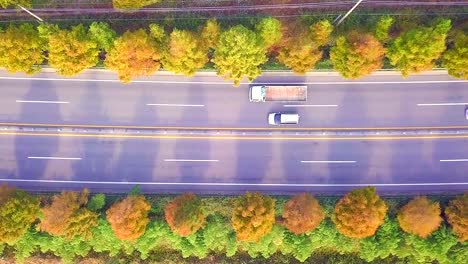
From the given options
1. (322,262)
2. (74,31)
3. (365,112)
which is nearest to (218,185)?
(322,262)

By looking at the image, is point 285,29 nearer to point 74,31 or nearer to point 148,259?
point 74,31

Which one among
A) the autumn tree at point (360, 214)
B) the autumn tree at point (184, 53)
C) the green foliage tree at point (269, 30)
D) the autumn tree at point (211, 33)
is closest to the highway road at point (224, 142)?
the autumn tree at point (184, 53)

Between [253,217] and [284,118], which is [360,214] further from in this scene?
[284,118]

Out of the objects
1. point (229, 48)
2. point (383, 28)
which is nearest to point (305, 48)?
point (229, 48)

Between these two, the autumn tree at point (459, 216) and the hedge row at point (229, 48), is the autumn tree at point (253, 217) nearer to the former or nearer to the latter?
the hedge row at point (229, 48)

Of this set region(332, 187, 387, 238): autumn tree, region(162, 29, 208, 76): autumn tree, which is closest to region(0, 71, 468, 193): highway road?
region(162, 29, 208, 76): autumn tree

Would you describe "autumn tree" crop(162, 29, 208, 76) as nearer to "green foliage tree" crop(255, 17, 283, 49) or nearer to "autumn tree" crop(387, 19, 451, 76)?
"green foliage tree" crop(255, 17, 283, 49)

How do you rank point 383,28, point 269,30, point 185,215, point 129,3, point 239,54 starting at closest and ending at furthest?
point 239,54 → point 185,215 → point 269,30 → point 383,28 → point 129,3
